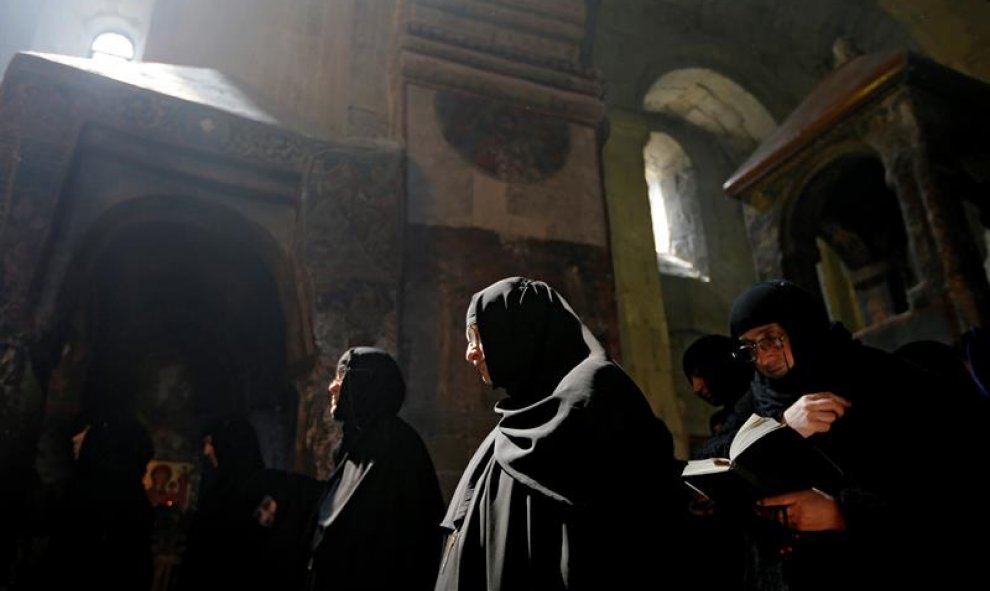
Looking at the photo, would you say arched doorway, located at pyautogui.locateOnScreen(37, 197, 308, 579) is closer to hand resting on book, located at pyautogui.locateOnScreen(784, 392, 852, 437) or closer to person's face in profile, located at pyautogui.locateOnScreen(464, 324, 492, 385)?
person's face in profile, located at pyautogui.locateOnScreen(464, 324, 492, 385)

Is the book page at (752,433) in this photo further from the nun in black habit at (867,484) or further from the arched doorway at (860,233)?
the arched doorway at (860,233)

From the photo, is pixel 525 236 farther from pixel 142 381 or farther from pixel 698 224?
pixel 698 224

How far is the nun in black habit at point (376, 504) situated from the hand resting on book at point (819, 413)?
1.43 meters

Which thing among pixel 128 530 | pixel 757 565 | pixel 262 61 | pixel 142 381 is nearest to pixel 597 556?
pixel 757 565

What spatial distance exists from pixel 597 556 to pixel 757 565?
83 cm

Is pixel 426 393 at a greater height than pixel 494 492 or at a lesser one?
greater

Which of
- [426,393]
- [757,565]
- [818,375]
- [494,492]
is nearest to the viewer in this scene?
[494,492]

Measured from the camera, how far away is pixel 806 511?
1760mm

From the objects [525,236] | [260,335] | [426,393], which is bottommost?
[426,393]

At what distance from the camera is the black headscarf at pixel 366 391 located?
3.04 m

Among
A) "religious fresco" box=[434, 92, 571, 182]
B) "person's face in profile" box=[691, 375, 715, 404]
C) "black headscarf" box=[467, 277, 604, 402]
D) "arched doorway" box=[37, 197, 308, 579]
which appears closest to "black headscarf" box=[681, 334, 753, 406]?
"person's face in profile" box=[691, 375, 715, 404]

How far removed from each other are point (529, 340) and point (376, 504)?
121 cm

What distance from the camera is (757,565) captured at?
2.02m

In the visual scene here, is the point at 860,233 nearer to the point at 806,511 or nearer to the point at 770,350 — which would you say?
the point at 770,350
